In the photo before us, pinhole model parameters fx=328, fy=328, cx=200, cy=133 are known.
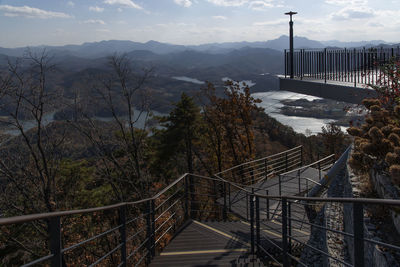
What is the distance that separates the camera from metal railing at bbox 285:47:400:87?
9583 mm

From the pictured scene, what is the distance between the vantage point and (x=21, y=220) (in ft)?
5.23

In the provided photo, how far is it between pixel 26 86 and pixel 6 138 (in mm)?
1858

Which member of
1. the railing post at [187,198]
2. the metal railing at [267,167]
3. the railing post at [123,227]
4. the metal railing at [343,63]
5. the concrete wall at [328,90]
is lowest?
the metal railing at [267,167]

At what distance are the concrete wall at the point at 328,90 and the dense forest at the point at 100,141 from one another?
7.46 m

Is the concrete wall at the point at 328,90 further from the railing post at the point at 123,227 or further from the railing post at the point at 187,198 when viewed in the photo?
the railing post at the point at 123,227

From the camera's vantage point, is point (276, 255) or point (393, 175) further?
point (276, 255)

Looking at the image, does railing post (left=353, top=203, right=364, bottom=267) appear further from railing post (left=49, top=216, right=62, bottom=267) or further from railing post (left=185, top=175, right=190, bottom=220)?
railing post (left=185, top=175, right=190, bottom=220)

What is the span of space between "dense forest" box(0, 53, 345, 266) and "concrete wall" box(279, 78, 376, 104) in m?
7.46

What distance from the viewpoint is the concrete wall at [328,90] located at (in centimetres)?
868

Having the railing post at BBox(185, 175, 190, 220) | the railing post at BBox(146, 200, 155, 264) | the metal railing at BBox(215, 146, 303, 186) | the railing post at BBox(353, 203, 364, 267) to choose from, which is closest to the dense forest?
the metal railing at BBox(215, 146, 303, 186)

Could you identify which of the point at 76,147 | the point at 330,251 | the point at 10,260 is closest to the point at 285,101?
the point at 76,147

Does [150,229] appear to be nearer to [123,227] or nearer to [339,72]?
[123,227]

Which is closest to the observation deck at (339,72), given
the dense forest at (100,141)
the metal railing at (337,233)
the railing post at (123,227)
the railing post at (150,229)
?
the metal railing at (337,233)

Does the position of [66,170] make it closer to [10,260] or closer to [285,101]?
[10,260]
